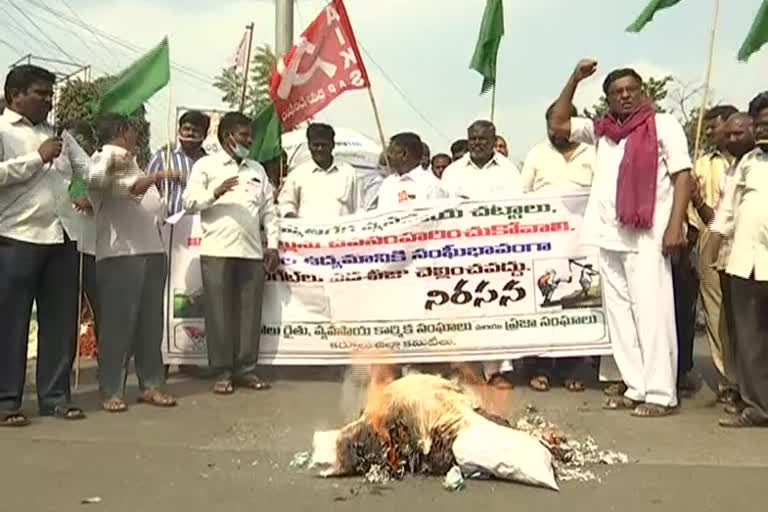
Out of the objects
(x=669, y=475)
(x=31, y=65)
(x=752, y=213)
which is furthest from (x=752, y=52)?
(x=31, y=65)

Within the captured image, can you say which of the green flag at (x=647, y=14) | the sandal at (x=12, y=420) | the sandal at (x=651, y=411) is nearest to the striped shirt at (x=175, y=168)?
the sandal at (x=12, y=420)

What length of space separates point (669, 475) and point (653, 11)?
3.56 metres

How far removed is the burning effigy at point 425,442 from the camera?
15.1 ft

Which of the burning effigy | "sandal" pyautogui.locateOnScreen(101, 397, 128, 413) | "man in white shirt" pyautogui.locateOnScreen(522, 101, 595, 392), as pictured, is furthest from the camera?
"man in white shirt" pyautogui.locateOnScreen(522, 101, 595, 392)

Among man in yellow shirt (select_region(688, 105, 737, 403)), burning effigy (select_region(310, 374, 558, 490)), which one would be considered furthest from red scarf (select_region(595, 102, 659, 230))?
burning effigy (select_region(310, 374, 558, 490))

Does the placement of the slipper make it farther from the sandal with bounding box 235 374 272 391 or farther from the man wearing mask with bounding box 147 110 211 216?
the man wearing mask with bounding box 147 110 211 216

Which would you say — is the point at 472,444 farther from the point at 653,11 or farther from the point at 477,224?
the point at 653,11

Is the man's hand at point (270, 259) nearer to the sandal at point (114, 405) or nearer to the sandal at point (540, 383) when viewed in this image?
the sandal at point (114, 405)

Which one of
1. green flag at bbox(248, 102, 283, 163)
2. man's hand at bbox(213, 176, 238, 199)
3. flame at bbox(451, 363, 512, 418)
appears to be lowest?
flame at bbox(451, 363, 512, 418)

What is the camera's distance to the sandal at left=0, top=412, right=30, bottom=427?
5945 millimetres

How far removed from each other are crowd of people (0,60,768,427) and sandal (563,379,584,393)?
0.03 metres

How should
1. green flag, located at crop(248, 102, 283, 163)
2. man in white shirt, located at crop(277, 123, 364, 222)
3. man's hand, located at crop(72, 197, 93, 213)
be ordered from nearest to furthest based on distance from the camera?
man's hand, located at crop(72, 197, 93, 213) < man in white shirt, located at crop(277, 123, 364, 222) < green flag, located at crop(248, 102, 283, 163)

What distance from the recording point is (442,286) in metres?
7.11

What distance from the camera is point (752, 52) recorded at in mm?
6754
